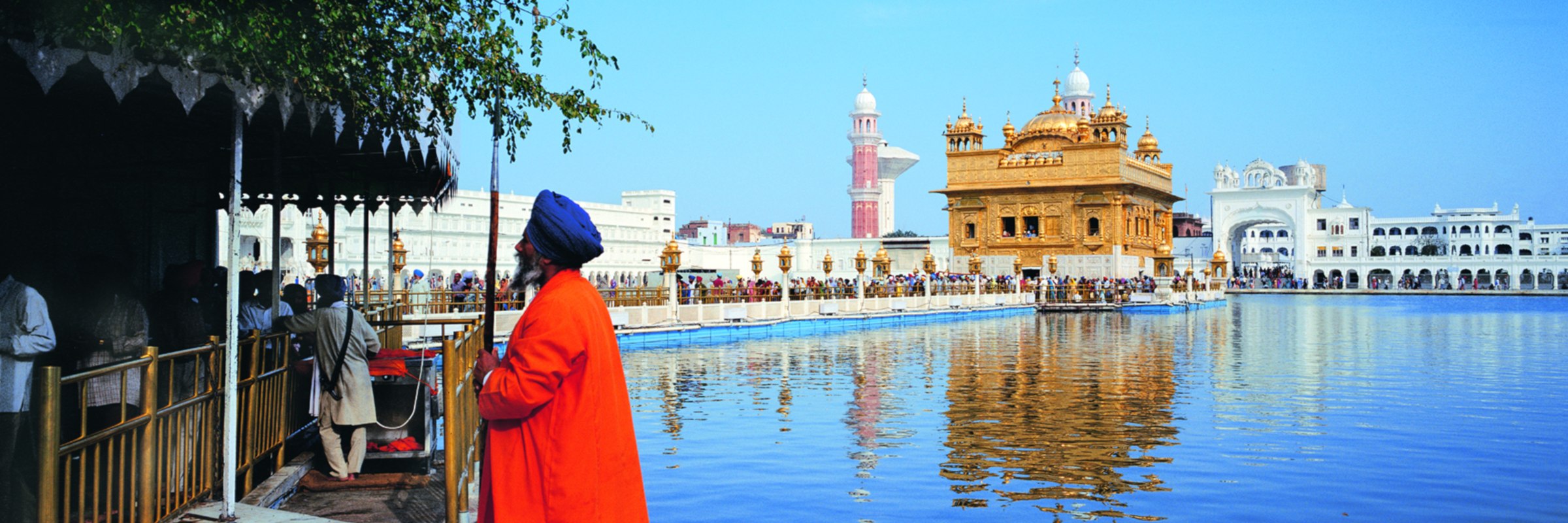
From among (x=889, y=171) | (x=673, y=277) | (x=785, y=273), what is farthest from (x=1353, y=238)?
(x=673, y=277)

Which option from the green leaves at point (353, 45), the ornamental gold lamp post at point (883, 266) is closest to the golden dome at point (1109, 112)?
the ornamental gold lamp post at point (883, 266)

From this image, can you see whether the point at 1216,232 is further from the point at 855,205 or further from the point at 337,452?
the point at 337,452

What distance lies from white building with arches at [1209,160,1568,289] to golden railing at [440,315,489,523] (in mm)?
89263

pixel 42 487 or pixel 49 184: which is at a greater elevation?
pixel 49 184

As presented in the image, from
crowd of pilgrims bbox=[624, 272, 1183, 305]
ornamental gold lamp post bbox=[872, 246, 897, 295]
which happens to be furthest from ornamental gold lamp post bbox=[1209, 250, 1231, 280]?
ornamental gold lamp post bbox=[872, 246, 897, 295]

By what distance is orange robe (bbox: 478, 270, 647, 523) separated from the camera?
3561 mm

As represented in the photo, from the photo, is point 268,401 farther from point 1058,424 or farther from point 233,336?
point 1058,424

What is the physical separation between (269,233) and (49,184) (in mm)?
40236

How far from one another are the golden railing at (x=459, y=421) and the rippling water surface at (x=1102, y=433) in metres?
1.59

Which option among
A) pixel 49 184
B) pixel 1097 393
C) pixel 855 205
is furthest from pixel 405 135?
pixel 855 205

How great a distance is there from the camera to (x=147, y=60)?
16.6 ft

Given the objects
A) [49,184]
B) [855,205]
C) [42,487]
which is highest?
[855,205]

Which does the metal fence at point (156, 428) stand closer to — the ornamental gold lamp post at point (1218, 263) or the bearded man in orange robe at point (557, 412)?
the bearded man in orange robe at point (557, 412)

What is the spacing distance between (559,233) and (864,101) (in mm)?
114793
